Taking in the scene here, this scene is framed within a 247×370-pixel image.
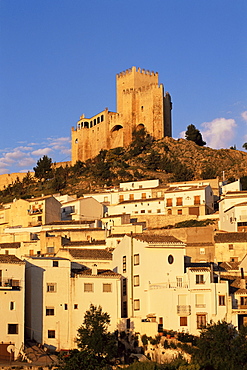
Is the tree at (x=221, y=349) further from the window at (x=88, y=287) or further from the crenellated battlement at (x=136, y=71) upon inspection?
the crenellated battlement at (x=136, y=71)

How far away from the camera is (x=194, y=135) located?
340 feet

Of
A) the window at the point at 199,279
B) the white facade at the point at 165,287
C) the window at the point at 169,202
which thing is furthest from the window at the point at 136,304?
the window at the point at 169,202

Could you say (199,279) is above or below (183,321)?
above

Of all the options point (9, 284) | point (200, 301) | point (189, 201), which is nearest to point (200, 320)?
point (200, 301)

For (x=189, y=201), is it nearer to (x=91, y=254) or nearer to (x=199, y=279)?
(x=91, y=254)

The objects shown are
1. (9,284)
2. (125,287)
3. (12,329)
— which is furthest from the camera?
(125,287)

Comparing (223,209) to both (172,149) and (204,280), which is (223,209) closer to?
(204,280)

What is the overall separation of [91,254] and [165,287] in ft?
24.4

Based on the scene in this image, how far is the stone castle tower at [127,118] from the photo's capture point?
331 ft

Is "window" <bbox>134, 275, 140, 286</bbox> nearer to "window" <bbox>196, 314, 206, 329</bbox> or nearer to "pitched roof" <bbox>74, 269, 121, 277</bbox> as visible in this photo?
"pitched roof" <bbox>74, 269, 121, 277</bbox>

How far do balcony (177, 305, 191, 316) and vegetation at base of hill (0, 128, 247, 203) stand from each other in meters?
46.0

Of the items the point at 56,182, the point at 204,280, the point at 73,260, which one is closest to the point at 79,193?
the point at 56,182

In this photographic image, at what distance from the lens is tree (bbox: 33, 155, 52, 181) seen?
336 ft

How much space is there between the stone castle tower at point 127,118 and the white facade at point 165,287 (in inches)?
2207
